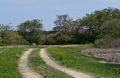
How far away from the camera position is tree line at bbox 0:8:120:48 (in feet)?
338

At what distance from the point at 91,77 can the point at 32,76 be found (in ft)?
9.83

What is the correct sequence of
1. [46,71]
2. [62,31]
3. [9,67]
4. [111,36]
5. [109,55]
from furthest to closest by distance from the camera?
[62,31], [111,36], [109,55], [9,67], [46,71]

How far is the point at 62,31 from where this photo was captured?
111m

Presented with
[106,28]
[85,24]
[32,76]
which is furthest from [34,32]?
[32,76]

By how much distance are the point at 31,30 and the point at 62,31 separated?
8174 millimetres

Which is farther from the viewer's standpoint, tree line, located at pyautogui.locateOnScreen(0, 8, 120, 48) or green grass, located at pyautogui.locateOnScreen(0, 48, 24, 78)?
tree line, located at pyautogui.locateOnScreen(0, 8, 120, 48)

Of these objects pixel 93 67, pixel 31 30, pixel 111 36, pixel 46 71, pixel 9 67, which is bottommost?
pixel 93 67

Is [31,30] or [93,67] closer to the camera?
[93,67]

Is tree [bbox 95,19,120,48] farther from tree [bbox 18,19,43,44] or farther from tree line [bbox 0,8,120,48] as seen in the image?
tree [bbox 18,19,43,44]

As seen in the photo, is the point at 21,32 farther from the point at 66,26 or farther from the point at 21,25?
the point at 66,26

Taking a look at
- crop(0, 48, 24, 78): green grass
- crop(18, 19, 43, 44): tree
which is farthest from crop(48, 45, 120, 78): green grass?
crop(18, 19, 43, 44): tree

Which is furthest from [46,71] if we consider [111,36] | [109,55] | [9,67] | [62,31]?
[62,31]

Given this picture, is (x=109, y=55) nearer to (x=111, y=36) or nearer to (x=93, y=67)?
(x=93, y=67)

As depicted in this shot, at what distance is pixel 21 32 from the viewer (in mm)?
112750
